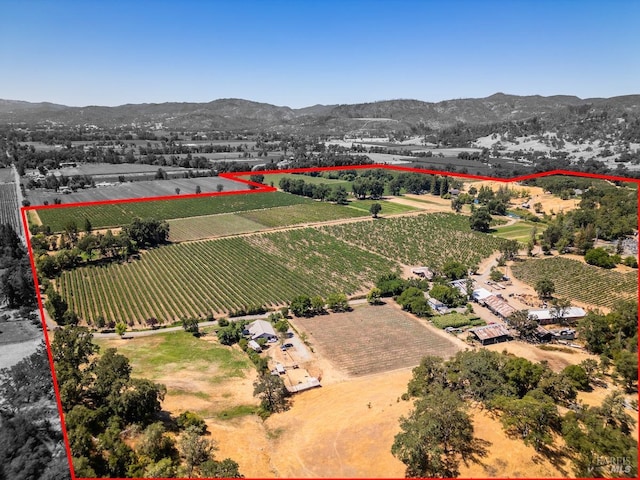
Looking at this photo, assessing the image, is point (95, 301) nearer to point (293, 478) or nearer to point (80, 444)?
point (80, 444)

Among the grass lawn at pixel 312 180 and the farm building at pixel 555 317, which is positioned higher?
the grass lawn at pixel 312 180

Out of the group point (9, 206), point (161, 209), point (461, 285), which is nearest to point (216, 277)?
point (461, 285)

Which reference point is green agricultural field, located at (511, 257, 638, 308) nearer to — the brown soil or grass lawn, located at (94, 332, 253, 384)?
the brown soil

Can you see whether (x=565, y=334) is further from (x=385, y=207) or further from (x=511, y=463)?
(x=385, y=207)

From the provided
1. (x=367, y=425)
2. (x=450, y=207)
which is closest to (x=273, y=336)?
(x=367, y=425)

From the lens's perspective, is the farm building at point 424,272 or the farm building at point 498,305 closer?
the farm building at point 498,305

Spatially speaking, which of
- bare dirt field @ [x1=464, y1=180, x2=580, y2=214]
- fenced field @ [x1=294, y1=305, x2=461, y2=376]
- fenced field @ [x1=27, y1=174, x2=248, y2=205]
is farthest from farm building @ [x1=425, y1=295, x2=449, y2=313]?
fenced field @ [x1=27, y1=174, x2=248, y2=205]

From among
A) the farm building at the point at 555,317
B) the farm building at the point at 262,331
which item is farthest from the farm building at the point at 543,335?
the farm building at the point at 262,331

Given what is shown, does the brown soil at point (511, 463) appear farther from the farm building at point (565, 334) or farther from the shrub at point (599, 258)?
the shrub at point (599, 258)
